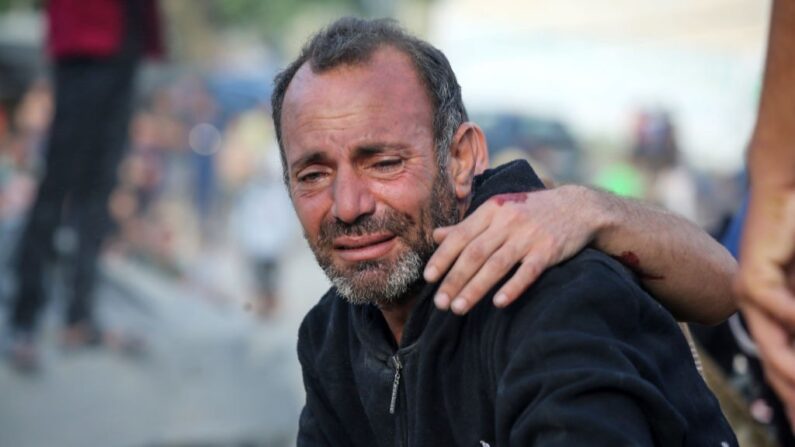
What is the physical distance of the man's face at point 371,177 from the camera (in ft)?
7.77

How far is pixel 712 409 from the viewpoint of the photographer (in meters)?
2.18

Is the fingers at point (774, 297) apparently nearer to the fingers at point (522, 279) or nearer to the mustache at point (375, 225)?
the fingers at point (522, 279)

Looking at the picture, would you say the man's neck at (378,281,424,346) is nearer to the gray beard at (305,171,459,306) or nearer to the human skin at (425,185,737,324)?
the gray beard at (305,171,459,306)

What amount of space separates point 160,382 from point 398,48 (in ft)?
13.8

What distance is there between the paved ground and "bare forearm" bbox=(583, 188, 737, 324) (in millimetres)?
4141

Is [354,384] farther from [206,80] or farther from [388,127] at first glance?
[206,80]

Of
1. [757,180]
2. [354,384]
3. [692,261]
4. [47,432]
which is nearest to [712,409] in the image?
[692,261]

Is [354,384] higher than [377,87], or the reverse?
[377,87]

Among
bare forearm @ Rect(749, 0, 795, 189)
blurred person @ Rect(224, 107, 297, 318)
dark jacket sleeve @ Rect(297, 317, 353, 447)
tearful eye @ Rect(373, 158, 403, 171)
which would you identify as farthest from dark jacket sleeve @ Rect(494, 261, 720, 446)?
blurred person @ Rect(224, 107, 297, 318)

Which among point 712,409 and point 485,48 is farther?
point 485,48

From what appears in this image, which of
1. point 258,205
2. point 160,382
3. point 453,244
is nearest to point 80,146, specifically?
point 160,382

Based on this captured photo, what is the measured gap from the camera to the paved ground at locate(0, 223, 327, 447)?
579 centimetres

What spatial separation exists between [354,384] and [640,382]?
0.96m

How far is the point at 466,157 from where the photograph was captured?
260 centimetres
